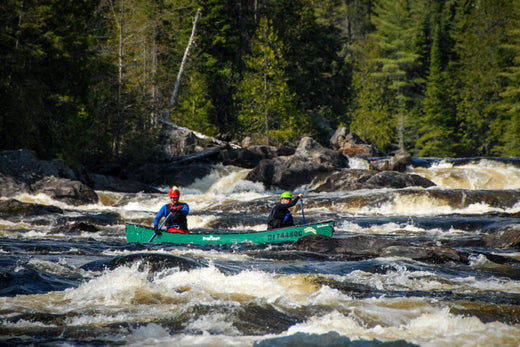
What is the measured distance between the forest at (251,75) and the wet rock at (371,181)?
36.5 feet

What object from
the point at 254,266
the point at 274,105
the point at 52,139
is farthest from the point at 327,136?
the point at 254,266

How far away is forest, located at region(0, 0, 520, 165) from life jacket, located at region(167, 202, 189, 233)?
13858mm

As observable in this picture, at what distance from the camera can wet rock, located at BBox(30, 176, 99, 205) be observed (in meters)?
21.5

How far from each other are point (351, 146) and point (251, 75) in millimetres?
9269

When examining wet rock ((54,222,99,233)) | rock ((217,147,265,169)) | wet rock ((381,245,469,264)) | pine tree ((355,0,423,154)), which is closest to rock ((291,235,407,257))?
wet rock ((381,245,469,264))

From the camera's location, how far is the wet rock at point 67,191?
845 inches

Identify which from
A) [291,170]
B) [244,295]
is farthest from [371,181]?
[244,295]

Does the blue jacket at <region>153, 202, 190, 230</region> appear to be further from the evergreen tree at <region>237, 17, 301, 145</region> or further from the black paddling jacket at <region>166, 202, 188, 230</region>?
the evergreen tree at <region>237, 17, 301, 145</region>

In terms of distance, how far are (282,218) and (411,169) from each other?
17577 millimetres

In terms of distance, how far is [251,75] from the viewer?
39.6 metres

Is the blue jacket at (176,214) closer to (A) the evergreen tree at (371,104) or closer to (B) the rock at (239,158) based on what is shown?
(B) the rock at (239,158)

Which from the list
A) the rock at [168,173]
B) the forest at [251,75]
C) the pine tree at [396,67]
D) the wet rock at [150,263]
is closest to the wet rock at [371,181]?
the rock at [168,173]

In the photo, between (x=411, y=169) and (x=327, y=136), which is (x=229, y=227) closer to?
(x=411, y=169)

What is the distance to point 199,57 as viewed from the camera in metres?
39.3
